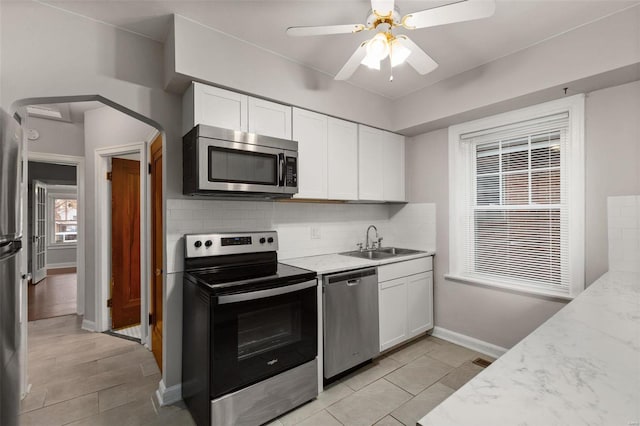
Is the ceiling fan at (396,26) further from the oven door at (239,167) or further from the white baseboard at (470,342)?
the white baseboard at (470,342)

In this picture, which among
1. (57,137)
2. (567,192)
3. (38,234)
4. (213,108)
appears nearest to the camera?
(213,108)

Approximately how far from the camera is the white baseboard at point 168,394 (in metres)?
2.18

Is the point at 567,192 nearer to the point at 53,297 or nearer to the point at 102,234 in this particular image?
the point at 102,234

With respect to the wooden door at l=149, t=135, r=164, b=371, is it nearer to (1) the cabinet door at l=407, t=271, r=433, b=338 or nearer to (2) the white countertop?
(2) the white countertop

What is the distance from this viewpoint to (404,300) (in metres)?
2.94

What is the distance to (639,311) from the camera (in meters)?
1.25

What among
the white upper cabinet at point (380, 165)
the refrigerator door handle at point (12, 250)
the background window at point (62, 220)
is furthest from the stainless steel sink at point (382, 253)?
the background window at point (62, 220)

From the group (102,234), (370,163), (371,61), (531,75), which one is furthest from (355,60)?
(102,234)

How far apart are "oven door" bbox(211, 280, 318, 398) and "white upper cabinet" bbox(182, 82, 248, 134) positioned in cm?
122

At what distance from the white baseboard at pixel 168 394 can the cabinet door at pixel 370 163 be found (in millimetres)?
2224

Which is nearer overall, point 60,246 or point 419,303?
point 419,303

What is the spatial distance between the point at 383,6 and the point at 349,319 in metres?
2.14

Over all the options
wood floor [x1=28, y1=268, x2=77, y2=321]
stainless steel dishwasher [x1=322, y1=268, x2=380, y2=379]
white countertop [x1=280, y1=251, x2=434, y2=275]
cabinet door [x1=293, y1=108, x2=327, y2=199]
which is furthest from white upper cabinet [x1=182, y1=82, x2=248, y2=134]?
wood floor [x1=28, y1=268, x2=77, y2=321]

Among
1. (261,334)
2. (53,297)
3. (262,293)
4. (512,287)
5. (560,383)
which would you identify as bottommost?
(53,297)
